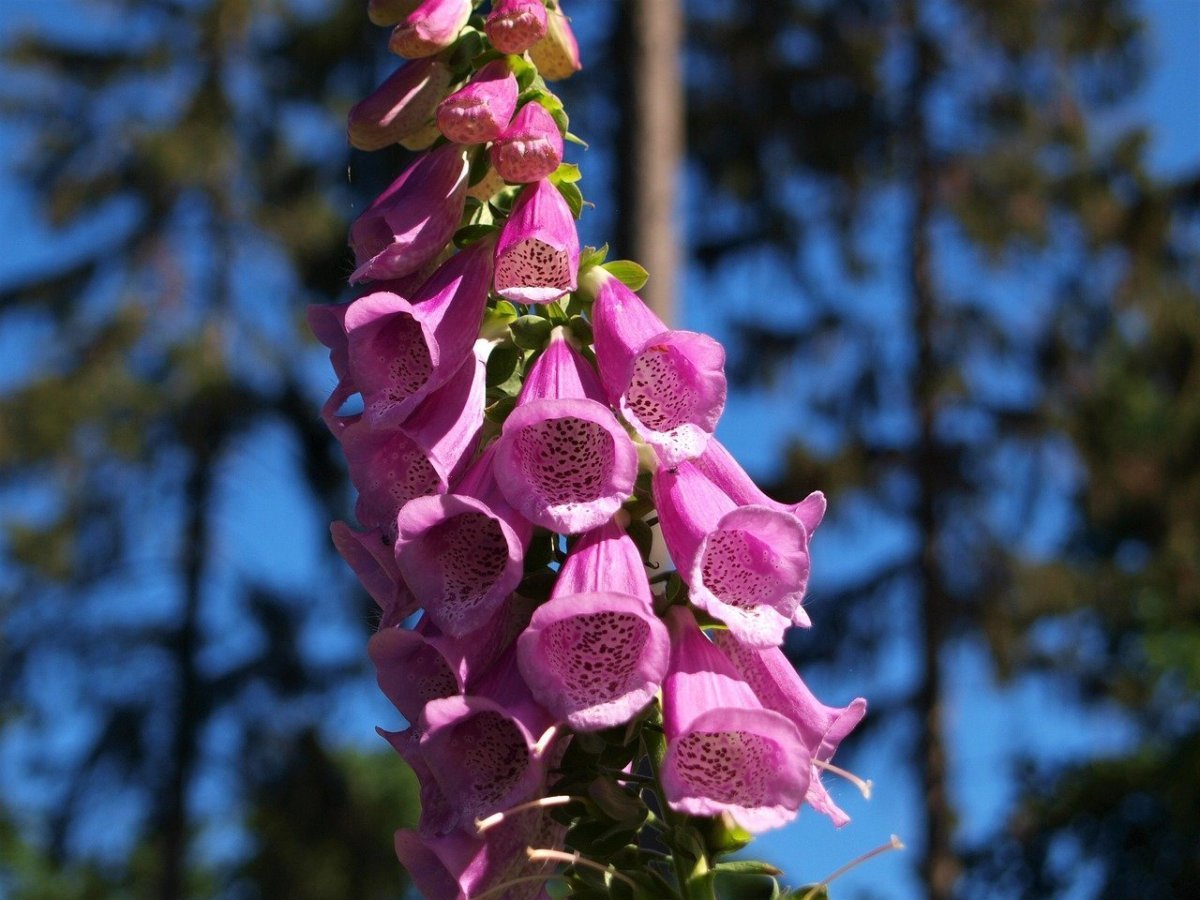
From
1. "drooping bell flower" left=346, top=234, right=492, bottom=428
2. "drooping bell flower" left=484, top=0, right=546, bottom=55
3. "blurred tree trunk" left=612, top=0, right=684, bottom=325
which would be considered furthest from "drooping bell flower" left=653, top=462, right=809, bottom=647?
"blurred tree trunk" left=612, top=0, right=684, bottom=325

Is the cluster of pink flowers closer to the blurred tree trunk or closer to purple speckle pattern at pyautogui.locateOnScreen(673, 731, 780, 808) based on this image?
purple speckle pattern at pyautogui.locateOnScreen(673, 731, 780, 808)

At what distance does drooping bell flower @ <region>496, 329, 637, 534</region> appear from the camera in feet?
4.24

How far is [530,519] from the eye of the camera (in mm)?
1301

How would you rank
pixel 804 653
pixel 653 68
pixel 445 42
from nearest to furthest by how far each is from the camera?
pixel 445 42
pixel 653 68
pixel 804 653

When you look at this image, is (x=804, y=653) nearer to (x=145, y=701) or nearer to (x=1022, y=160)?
(x=1022, y=160)

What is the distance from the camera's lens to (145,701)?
40.9 feet

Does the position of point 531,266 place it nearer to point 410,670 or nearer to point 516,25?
point 516,25

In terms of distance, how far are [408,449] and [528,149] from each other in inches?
13.6

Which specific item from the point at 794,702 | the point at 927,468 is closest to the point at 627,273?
the point at 794,702

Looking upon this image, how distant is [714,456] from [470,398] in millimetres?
280

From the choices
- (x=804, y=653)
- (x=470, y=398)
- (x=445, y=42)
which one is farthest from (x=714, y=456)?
(x=804, y=653)

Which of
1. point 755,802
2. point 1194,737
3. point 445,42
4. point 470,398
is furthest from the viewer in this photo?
point 1194,737

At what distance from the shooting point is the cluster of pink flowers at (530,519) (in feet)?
4.12

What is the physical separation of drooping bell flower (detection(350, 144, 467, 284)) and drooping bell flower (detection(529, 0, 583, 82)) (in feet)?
0.94
